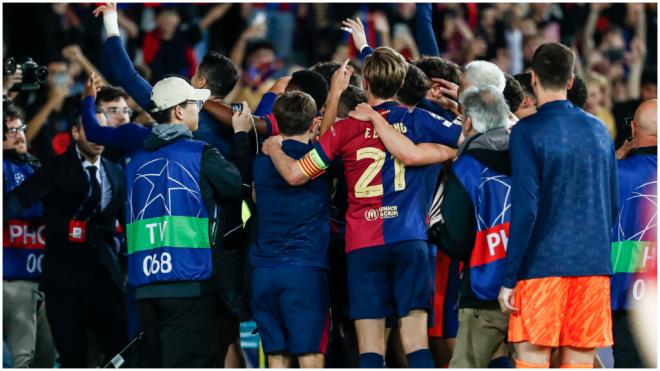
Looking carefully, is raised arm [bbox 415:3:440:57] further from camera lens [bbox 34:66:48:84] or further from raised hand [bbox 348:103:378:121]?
camera lens [bbox 34:66:48:84]

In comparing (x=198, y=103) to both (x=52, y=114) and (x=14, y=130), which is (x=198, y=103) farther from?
(x=52, y=114)

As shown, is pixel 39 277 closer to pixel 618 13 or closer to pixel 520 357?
pixel 520 357

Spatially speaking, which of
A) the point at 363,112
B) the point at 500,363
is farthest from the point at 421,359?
the point at 363,112

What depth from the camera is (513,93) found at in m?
8.09

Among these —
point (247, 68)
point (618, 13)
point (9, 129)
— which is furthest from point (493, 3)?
point (9, 129)

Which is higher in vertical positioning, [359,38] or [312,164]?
[359,38]

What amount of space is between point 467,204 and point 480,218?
11cm

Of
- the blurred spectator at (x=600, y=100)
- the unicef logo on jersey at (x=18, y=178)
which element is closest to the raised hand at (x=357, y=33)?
the unicef logo on jersey at (x=18, y=178)

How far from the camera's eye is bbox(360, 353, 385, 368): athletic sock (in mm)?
7676

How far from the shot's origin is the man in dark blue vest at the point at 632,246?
7.78 metres

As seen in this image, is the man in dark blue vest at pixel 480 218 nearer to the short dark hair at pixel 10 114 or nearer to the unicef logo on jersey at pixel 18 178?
the unicef logo on jersey at pixel 18 178

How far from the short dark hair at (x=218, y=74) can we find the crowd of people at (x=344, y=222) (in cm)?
2

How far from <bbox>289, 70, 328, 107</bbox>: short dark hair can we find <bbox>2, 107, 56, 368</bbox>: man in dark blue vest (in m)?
2.44

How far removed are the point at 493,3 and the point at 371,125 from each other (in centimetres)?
994
